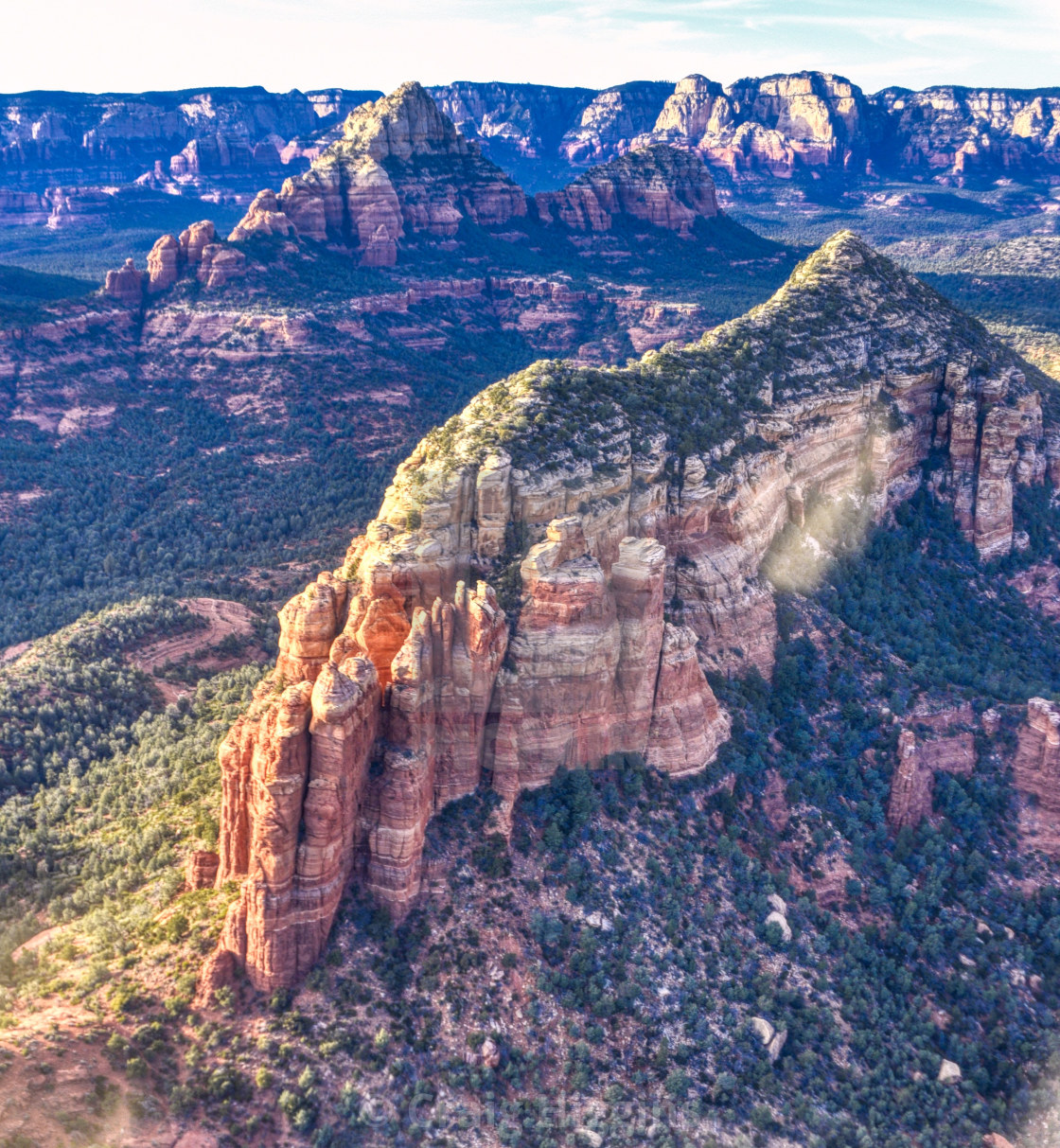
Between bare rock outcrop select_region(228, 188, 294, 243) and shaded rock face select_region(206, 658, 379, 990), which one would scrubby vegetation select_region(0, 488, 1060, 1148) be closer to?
shaded rock face select_region(206, 658, 379, 990)

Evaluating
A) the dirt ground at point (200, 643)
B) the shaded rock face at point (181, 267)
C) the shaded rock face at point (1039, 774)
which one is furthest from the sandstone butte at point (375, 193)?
the shaded rock face at point (1039, 774)

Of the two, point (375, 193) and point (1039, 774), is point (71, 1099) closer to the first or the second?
point (1039, 774)

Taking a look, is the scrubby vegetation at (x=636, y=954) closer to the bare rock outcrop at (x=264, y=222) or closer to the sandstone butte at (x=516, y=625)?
the sandstone butte at (x=516, y=625)

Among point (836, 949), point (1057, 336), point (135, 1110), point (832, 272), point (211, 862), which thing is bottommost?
point (836, 949)

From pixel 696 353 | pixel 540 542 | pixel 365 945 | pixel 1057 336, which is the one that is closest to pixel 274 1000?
pixel 365 945

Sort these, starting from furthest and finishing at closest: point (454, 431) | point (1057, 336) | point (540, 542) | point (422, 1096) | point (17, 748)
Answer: point (1057, 336)
point (17, 748)
point (454, 431)
point (540, 542)
point (422, 1096)

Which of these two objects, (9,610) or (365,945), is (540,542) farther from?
(9,610)
